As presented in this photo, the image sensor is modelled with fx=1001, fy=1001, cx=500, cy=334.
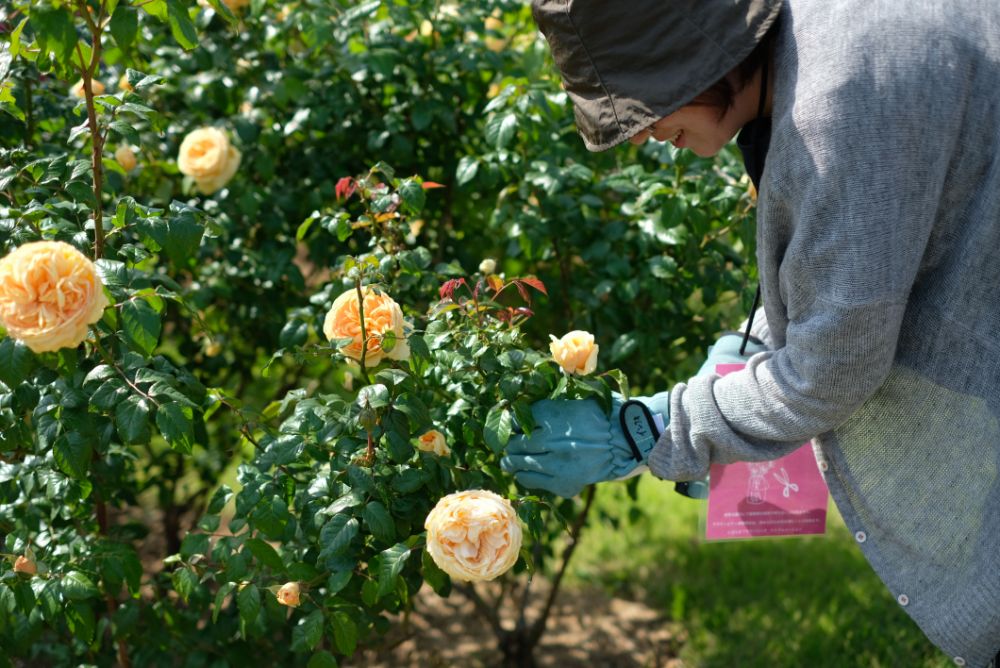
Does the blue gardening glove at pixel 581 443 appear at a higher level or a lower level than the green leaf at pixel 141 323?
lower

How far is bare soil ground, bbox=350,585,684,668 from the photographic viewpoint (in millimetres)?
2861

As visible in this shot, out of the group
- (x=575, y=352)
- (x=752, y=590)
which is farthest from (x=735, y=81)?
(x=752, y=590)

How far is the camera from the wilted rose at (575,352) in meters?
1.64

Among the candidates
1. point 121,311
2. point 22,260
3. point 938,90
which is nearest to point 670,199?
point 938,90

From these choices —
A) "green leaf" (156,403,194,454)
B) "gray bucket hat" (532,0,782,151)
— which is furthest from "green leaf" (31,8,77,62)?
"gray bucket hat" (532,0,782,151)

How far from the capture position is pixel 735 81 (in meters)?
1.46

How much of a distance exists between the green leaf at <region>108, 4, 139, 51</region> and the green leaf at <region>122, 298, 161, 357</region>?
1.27ft

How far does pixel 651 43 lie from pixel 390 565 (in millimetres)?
885

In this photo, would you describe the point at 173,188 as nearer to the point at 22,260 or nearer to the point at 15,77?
the point at 15,77

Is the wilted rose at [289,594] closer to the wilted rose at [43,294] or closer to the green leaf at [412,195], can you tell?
the wilted rose at [43,294]

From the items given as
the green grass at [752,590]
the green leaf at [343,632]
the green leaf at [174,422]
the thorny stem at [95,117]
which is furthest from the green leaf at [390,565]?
the green grass at [752,590]

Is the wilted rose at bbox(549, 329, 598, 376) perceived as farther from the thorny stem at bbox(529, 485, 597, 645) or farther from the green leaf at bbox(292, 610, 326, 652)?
the thorny stem at bbox(529, 485, 597, 645)

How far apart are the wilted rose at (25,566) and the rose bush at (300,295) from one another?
0.02 metres

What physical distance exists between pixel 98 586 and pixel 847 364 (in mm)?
1375
